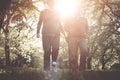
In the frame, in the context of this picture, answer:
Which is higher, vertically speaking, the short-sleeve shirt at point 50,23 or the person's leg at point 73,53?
the short-sleeve shirt at point 50,23

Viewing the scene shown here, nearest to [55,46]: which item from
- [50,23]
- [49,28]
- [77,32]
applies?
[49,28]

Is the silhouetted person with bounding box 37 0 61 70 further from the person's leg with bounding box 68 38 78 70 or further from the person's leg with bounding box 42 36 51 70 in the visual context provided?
the person's leg with bounding box 68 38 78 70

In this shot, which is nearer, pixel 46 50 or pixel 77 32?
pixel 46 50

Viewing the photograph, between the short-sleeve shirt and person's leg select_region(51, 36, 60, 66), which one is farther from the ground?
the short-sleeve shirt

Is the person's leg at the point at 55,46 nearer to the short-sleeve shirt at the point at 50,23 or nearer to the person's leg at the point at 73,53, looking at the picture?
the short-sleeve shirt at the point at 50,23

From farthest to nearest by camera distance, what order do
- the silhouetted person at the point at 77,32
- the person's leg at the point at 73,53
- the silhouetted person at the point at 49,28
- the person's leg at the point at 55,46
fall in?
1. the person's leg at the point at 73,53
2. the silhouetted person at the point at 77,32
3. the person's leg at the point at 55,46
4. the silhouetted person at the point at 49,28

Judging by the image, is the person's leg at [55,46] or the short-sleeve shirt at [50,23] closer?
the short-sleeve shirt at [50,23]

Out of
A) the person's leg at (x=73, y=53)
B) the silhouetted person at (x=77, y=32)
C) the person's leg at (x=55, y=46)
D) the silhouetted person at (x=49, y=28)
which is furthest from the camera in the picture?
the person's leg at (x=73, y=53)

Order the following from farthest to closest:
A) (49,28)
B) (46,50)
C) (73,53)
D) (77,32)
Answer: (73,53) < (77,32) < (46,50) < (49,28)

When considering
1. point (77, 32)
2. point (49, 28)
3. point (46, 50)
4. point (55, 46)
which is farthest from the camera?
point (77, 32)

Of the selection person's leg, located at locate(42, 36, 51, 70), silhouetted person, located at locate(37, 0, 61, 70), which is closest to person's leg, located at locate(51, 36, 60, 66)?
silhouetted person, located at locate(37, 0, 61, 70)

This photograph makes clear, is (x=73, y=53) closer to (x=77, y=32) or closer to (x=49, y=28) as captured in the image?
(x=77, y=32)

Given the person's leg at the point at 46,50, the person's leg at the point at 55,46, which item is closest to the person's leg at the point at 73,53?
the person's leg at the point at 55,46

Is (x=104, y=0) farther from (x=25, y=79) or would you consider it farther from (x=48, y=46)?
(x=25, y=79)
